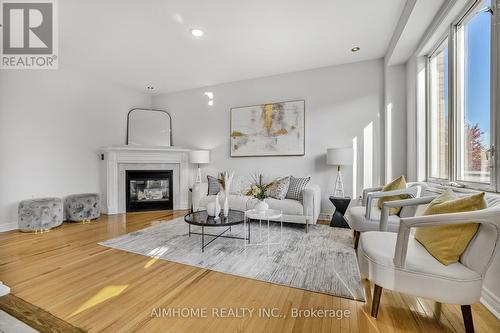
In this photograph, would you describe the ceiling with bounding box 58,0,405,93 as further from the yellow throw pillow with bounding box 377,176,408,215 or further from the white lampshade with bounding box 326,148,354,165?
the yellow throw pillow with bounding box 377,176,408,215

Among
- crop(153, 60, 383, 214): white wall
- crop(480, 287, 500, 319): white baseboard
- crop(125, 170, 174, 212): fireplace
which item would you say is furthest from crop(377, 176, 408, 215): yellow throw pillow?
crop(125, 170, 174, 212): fireplace

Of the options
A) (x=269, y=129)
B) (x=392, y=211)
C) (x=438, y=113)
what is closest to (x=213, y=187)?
(x=269, y=129)

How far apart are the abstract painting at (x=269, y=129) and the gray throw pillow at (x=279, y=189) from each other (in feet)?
2.37

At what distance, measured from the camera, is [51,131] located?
12.4 feet

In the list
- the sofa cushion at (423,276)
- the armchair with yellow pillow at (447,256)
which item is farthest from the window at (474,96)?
the sofa cushion at (423,276)

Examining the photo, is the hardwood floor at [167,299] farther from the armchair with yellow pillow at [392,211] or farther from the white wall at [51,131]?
the white wall at [51,131]

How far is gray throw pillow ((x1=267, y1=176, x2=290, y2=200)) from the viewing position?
11.9 feet

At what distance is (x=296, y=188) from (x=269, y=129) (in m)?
1.37

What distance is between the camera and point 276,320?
145 centimetres

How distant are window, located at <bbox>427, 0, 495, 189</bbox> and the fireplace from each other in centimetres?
467

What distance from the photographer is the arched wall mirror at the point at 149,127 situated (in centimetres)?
509

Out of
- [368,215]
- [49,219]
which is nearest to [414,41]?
[368,215]

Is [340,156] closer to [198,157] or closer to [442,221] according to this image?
[442,221]

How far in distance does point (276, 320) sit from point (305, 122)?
3346 millimetres
